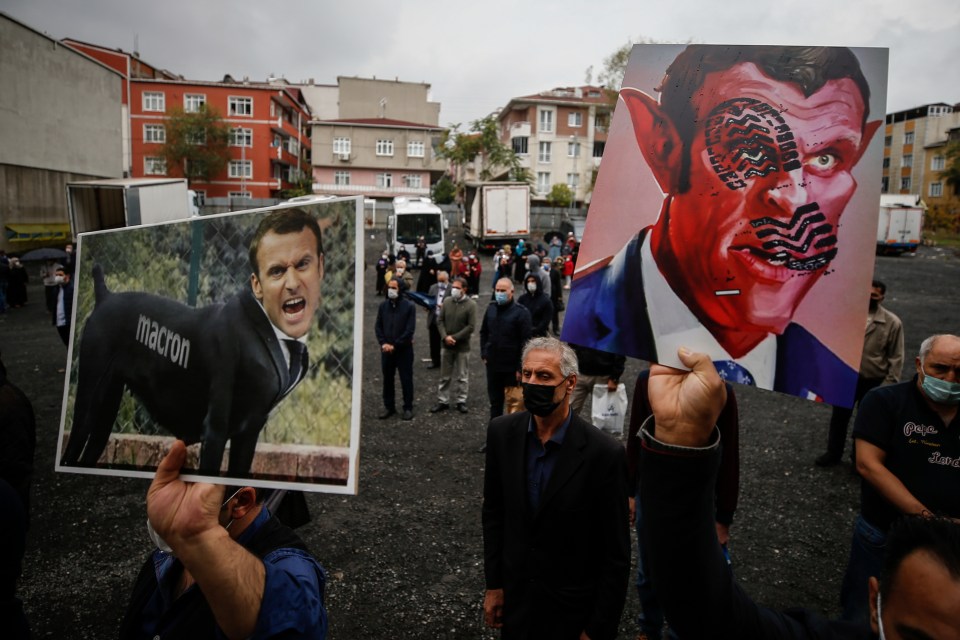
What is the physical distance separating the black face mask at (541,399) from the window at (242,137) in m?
58.0

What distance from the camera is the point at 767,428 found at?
848 cm

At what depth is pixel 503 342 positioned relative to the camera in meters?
7.70

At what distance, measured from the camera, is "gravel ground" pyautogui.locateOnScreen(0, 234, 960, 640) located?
14.7 ft

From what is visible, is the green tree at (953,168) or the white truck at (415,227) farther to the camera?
the green tree at (953,168)

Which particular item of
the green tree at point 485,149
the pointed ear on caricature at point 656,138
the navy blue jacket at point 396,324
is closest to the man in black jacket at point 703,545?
the pointed ear on caricature at point 656,138

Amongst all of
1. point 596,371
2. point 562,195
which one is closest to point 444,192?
point 562,195

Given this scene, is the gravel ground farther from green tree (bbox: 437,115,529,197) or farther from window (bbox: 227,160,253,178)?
window (bbox: 227,160,253,178)

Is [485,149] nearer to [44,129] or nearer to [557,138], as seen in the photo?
[557,138]

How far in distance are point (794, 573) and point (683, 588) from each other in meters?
4.35

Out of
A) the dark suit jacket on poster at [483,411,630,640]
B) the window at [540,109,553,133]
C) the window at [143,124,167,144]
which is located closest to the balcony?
the window at [540,109,553,133]

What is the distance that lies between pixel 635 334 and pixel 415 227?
2831 centimetres

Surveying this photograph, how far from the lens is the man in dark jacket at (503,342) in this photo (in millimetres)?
7672

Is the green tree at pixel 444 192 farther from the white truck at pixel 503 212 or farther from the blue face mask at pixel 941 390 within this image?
the blue face mask at pixel 941 390

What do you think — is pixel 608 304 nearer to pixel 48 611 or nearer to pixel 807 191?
pixel 807 191
